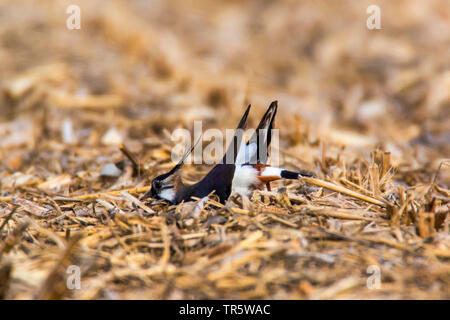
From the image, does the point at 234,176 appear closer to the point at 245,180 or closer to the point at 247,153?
the point at 245,180

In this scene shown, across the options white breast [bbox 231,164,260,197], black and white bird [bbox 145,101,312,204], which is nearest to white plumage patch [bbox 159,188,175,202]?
black and white bird [bbox 145,101,312,204]

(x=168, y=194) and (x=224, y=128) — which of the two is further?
(x=224, y=128)

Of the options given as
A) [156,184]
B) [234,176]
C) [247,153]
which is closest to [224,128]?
[247,153]

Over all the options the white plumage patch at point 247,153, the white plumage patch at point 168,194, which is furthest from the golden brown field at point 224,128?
the white plumage patch at point 247,153

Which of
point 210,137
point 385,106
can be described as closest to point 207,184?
point 210,137
